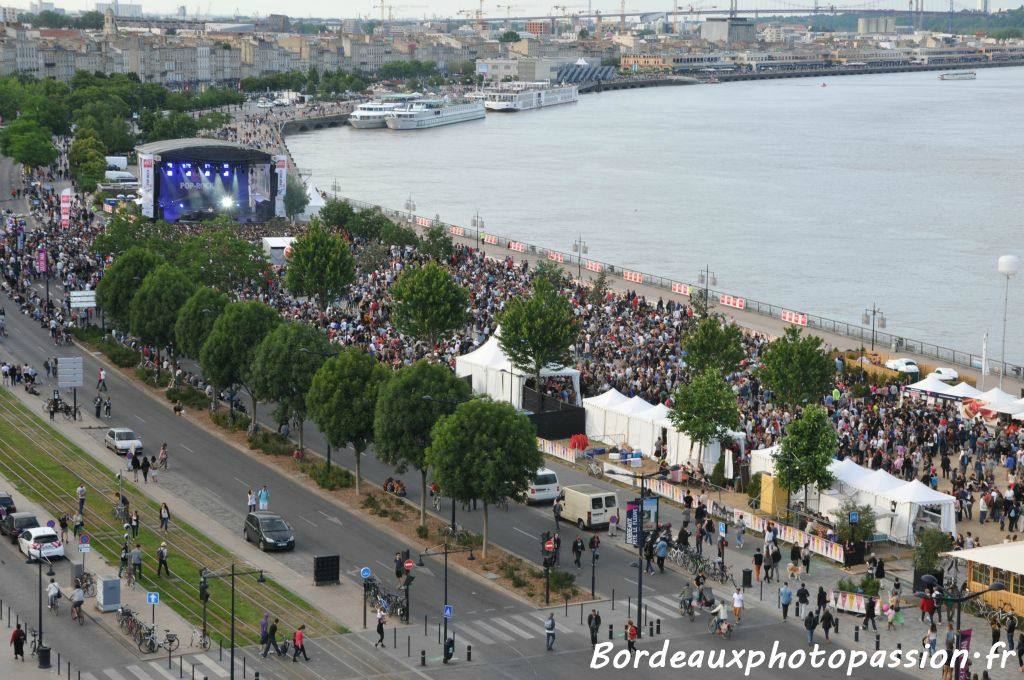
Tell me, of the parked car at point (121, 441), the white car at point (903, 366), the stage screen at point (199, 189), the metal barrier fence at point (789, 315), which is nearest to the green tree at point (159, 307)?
the parked car at point (121, 441)

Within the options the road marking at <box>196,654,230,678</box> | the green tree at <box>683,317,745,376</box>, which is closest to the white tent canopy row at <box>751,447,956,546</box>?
the green tree at <box>683,317,745,376</box>

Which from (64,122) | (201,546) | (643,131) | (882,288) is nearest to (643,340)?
(201,546)

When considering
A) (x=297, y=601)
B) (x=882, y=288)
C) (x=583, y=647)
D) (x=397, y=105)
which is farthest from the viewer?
(x=397, y=105)

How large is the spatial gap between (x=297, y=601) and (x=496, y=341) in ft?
48.4

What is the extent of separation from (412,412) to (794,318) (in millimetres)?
23445

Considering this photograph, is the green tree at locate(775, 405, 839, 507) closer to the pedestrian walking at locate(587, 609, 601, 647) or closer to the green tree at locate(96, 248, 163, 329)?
the pedestrian walking at locate(587, 609, 601, 647)

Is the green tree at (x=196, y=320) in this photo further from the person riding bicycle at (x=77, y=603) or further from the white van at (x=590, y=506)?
the person riding bicycle at (x=77, y=603)

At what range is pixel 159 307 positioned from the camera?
40.3 metres

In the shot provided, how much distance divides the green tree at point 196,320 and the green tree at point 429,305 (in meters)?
5.55

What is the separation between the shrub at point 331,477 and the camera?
104 ft

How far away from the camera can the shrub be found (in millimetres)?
31703

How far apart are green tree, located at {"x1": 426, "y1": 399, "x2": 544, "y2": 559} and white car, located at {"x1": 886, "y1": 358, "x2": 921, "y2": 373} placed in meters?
15.7

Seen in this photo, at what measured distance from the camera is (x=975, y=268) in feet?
232

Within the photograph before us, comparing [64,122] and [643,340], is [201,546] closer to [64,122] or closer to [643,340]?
[643,340]
